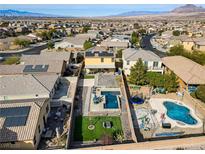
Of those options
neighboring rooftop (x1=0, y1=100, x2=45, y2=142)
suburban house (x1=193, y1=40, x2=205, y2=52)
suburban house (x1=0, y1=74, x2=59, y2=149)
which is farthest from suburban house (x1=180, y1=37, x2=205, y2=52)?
neighboring rooftop (x1=0, y1=100, x2=45, y2=142)

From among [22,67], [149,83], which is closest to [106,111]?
[149,83]

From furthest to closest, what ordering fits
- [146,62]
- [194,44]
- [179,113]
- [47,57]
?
[194,44] → [47,57] → [146,62] → [179,113]

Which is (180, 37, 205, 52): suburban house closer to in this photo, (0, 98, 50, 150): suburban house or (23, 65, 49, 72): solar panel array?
(23, 65, 49, 72): solar panel array

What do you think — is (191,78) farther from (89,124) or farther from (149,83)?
(89,124)

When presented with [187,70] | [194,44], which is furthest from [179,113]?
[194,44]

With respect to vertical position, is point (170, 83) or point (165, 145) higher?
point (170, 83)

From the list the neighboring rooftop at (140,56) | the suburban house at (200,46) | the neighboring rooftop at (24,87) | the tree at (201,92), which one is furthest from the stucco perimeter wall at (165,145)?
the suburban house at (200,46)

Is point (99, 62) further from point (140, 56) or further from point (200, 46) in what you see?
point (200, 46)
